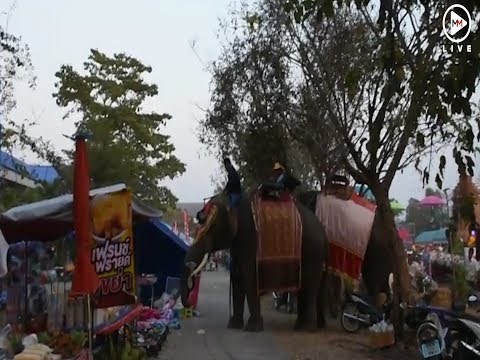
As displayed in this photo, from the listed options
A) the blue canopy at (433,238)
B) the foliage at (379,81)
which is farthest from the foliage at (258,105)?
the blue canopy at (433,238)

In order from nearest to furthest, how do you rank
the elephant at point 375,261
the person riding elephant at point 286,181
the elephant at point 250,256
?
the elephant at point 250,256, the person riding elephant at point 286,181, the elephant at point 375,261

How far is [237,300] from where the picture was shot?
16.1 meters

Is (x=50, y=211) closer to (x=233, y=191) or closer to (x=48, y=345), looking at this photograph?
(x=48, y=345)

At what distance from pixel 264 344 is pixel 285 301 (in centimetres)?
778

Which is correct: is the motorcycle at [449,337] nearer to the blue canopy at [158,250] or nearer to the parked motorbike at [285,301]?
the blue canopy at [158,250]

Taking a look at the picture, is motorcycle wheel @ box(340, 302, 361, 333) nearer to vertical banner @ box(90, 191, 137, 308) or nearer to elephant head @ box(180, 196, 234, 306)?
elephant head @ box(180, 196, 234, 306)

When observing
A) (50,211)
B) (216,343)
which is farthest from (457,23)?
(216,343)

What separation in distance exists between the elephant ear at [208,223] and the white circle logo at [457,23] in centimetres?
993

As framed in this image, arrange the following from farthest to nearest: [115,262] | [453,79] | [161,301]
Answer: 1. [161,301]
2. [115,262]
3. [453,79]

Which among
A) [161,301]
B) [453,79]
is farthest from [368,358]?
[453,79]

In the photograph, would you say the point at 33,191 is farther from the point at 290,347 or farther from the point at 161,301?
the point at 290,347

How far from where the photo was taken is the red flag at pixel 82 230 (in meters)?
8.09

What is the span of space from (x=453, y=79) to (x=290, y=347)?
9216 mm

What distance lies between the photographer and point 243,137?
65.5 ft
